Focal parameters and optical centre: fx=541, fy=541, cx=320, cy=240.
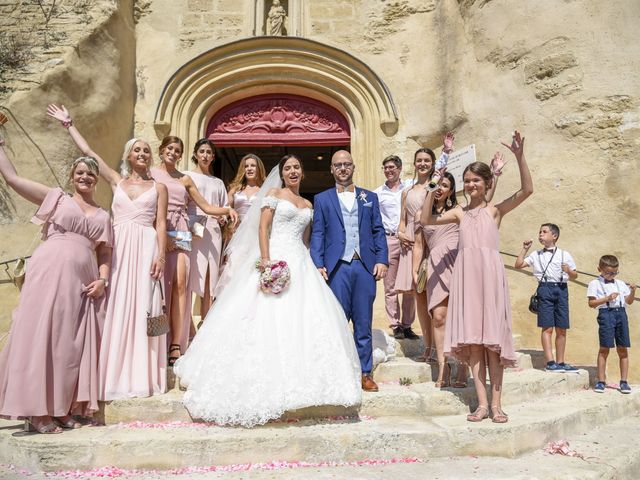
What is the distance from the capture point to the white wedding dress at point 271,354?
11.3ft

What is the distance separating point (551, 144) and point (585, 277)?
1.71 meters

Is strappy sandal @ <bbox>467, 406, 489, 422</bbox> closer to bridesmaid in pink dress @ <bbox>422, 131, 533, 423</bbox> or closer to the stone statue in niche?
bridesmaid in pink dress @ <bbox>422, 131, 533, 423</bbox>

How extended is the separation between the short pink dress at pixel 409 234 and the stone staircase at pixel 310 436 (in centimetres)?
116

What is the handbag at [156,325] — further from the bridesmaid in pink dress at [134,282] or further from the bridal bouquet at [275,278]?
the bridal bouquet at [275,278]

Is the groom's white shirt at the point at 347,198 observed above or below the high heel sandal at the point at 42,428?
above

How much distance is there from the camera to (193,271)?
4.84m

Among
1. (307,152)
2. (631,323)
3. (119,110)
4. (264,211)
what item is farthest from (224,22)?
(631,323)

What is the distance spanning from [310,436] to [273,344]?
2.12 ft

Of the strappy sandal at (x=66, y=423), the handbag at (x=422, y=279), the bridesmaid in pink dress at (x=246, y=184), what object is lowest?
the strappy sandal at (x=66, y=423)

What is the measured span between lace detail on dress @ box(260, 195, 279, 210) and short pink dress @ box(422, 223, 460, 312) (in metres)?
1.24

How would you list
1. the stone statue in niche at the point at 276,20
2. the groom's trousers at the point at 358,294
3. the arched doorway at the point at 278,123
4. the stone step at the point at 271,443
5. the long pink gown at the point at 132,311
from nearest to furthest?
the stone step at the point at 271,443
the long pink gown at the point at 132,311
the groom's trousers at the point at 358,294
the stone statue in niche at the point at 276,20
the arched doorway at the point at 278,123

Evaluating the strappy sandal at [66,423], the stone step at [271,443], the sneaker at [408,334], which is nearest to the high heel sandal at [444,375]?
the stone step at [271,443]

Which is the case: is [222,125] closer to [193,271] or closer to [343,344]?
[193,271]

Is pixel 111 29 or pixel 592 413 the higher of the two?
pixel 111 29
